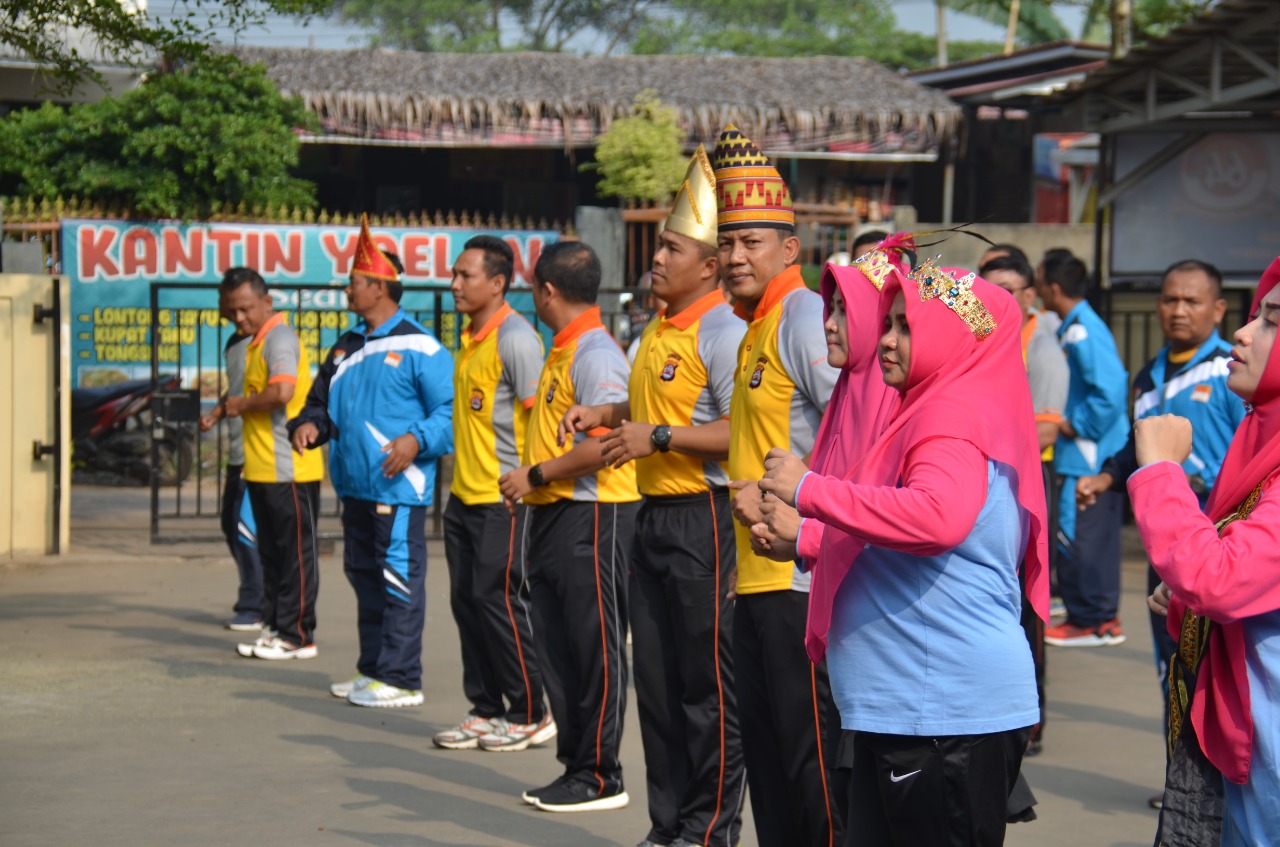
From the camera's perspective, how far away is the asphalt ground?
18.7ft

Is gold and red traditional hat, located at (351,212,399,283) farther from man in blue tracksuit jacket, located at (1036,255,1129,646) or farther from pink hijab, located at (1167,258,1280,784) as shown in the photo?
pink hijab, located at (1167,258,1280,784)

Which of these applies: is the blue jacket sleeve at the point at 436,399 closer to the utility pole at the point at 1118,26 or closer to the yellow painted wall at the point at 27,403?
the yellow painted wall at the point at 27,403

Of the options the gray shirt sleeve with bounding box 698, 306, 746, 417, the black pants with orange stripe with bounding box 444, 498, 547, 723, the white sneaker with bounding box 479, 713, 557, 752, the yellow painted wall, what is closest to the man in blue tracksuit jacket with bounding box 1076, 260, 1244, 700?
the gray shirt sleeve with bounding box 698, 306, 746, 417

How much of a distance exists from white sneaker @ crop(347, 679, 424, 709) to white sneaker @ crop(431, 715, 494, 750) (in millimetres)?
701

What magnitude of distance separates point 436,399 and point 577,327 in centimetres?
154

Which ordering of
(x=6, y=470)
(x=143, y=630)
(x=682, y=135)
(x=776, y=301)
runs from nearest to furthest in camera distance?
(x=776, y=301), (x=143, y=630), (x=6, y=470), (x=682, y=135)

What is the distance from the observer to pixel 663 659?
17.2 ft

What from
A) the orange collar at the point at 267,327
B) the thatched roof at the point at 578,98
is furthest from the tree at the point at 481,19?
the orange collar at the point at 267,327

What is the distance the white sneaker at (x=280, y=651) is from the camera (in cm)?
868

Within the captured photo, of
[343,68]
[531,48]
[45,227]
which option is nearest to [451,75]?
[343,68]

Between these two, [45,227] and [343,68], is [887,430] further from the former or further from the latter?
[343,68]

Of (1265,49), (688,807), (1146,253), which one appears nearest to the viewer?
(688,807)

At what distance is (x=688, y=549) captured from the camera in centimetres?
511

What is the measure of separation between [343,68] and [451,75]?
5.75ft
